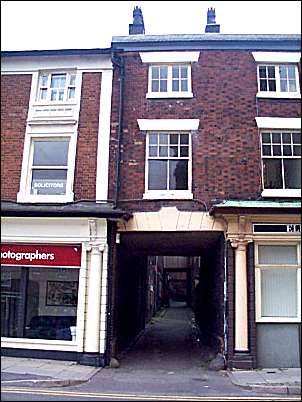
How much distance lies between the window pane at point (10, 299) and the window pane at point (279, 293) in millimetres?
6791

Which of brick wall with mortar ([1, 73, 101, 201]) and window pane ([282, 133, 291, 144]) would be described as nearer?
brick wall with mortar ([1, 73, 101, 201])

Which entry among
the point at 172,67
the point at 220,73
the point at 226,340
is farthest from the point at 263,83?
the point at 226,340

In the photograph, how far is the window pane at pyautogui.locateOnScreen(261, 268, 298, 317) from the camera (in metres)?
12.4

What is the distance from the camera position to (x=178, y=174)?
13492 mm

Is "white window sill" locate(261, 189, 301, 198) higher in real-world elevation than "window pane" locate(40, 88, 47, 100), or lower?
lower

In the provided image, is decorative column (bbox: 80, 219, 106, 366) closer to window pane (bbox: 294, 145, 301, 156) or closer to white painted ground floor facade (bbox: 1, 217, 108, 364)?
white painted ground floor facade (bbox: 1, 217, 108, 364)

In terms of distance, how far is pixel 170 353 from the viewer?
14.9 m

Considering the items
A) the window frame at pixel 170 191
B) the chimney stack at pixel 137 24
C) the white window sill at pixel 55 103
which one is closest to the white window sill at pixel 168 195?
the window frame at pixel 170 191

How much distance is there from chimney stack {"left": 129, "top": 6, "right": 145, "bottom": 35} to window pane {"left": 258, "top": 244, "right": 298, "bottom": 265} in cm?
921

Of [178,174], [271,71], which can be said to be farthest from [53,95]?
[271,71]

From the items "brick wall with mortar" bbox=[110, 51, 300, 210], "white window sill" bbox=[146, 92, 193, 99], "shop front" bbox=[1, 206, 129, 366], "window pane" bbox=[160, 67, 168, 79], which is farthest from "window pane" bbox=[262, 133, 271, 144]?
"shop front" bbox=[1, 206, 129, 366]

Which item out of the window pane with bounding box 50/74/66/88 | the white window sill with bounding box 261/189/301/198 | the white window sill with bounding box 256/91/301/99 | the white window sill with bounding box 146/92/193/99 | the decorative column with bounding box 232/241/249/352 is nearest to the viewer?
the decorative column with bounding box 232/241/249/352

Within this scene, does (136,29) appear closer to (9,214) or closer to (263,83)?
(263,83)

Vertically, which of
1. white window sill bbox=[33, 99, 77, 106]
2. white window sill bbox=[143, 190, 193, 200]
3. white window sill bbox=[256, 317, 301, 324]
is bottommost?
white window sill bbox=[256, 317, 301, 324]
